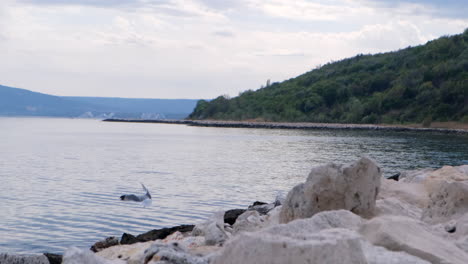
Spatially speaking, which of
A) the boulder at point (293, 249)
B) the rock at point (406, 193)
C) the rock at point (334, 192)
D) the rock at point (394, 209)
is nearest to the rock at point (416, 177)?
the rock at point (406, 193)

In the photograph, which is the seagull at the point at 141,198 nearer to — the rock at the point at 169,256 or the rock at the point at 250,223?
the rock at the point at 250,223

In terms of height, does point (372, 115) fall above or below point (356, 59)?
below

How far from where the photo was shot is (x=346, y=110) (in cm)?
10962

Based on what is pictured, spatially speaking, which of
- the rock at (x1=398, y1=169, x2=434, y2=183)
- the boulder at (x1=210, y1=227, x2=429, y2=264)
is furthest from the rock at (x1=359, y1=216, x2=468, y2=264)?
the rock at (x1=398, y1=169, x2=434, y2=183)

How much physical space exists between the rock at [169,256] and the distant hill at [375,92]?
8358 cm

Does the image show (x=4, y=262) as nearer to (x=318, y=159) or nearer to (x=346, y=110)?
(x=318, y=159)

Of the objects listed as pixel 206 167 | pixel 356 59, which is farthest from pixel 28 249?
pixel 356 59

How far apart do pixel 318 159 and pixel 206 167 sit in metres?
8.33

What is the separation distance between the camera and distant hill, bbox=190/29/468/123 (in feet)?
303

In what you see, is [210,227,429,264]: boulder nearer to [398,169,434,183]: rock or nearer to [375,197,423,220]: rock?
[375,197,423,220]: rock

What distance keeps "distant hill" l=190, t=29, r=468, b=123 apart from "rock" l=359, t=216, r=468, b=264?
82.7 metres

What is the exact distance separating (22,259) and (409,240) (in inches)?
202

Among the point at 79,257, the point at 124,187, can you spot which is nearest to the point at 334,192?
the point at 79,257

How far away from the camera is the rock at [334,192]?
24.3 ft
